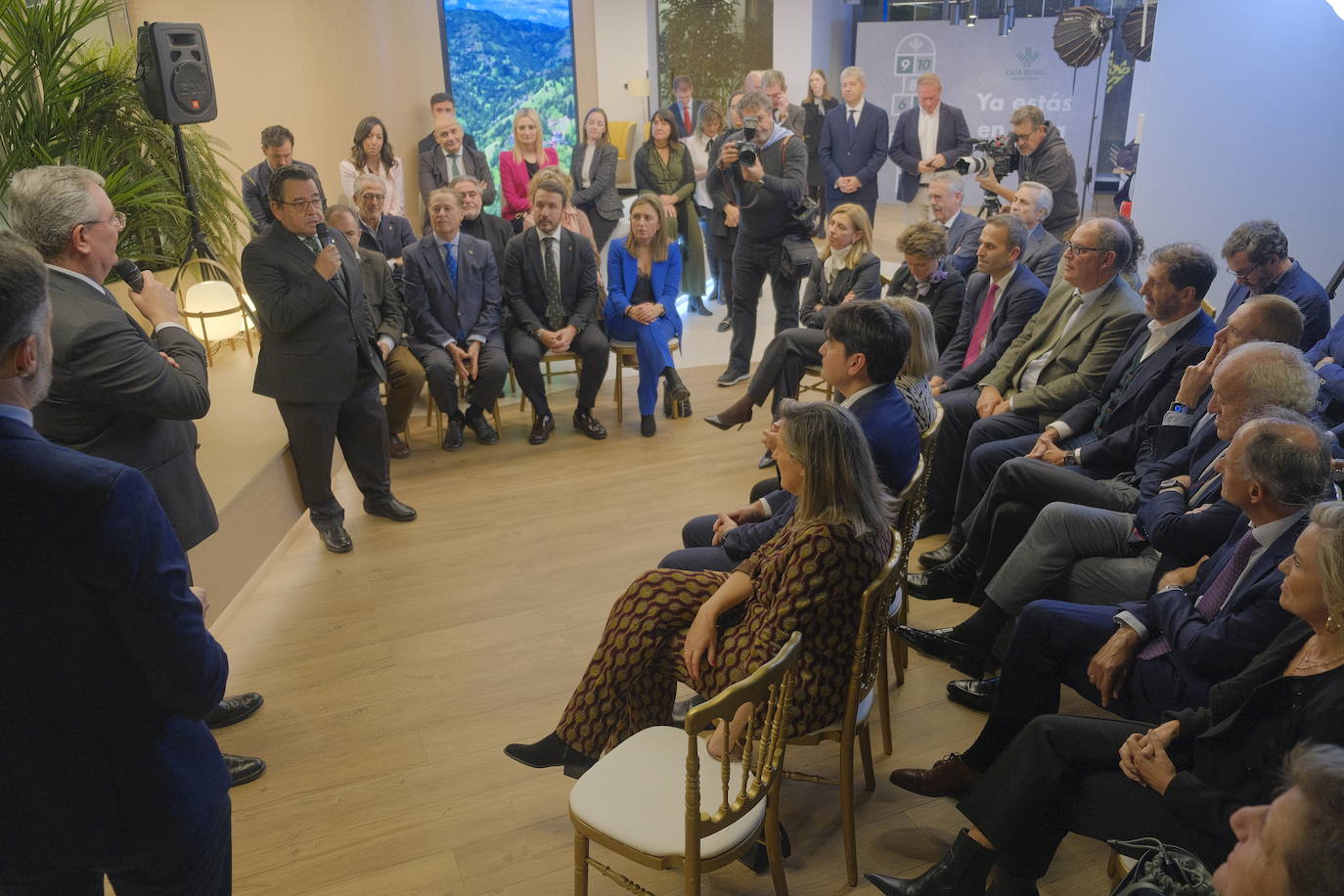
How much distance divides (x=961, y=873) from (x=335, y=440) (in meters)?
3.21

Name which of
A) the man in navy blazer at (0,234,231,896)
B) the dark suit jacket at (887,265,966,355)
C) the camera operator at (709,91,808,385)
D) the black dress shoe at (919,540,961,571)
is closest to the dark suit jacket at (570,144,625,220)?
the camera operator at (709,91,808,385)

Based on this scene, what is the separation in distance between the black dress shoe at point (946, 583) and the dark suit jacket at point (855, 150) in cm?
499

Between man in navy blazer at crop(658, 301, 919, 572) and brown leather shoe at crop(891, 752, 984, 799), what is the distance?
0.74 meters

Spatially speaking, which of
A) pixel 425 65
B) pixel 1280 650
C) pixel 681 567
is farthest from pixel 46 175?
pixel 425 65

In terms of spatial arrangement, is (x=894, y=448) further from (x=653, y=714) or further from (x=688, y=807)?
(x=688, y=807)

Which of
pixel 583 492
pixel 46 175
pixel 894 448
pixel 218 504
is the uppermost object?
pixel 46 175

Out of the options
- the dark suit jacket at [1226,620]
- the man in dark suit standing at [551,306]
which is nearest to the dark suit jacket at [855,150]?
the man in dark suit standing at [551,306]

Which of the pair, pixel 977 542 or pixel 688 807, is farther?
pixel 977 542

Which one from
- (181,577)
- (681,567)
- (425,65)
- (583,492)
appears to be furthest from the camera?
(425,65)

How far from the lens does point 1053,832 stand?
2066 millimetres

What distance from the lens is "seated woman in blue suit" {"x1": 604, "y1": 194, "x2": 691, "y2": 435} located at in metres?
5.48

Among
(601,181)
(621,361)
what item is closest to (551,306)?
(621,361)

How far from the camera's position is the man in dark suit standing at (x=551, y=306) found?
17.5 ft

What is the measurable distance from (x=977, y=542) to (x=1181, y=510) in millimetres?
873
